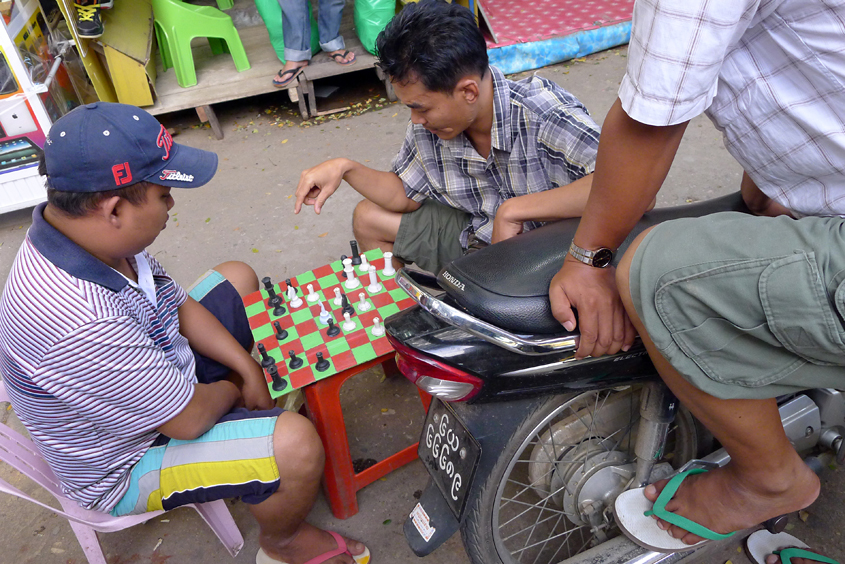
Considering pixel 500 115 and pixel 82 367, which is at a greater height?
pixel 500 115

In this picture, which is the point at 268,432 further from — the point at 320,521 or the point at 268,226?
the point at 268,226

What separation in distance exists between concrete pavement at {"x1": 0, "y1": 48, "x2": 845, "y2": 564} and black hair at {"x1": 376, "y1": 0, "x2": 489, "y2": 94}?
1.36 m

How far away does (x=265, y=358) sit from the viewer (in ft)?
6.12

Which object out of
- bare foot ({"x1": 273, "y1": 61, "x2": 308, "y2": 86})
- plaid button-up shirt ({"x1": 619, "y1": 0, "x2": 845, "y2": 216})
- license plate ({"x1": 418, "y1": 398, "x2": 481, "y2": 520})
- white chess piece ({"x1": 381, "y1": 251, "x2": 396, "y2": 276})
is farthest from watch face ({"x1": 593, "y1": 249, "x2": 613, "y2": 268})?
bare foot ({"x1": 273, "y1": 61, "x2": 308, "y2": 86})

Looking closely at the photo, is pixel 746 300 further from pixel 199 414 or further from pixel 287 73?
pixel 287 73

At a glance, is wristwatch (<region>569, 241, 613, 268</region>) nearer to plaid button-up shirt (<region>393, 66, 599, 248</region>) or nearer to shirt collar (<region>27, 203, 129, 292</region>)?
plaid button-up shirt (<region>393, 66, 599, 248</region>)

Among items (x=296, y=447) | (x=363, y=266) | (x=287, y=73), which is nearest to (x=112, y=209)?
(x=296, y=447)

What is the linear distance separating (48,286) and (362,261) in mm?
→ 1048

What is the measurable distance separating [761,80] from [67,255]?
1604 mm

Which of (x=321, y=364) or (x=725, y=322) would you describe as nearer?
(x=725, y=322)

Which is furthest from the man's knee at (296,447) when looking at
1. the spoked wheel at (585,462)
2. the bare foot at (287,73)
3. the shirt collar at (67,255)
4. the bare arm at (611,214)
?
the bare foot at (287,73)

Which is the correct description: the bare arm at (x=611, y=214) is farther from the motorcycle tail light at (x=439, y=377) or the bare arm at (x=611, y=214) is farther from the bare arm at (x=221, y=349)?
the bare arm at (x=221, y=349)

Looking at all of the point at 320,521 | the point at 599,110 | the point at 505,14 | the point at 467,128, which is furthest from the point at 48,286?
the point at 505,14

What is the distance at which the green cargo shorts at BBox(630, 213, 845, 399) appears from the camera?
1.01m
